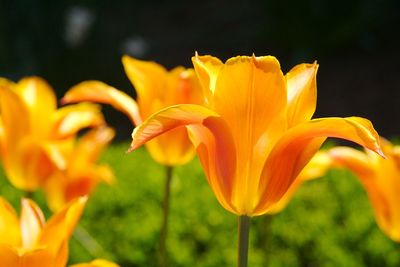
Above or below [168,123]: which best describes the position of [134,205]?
below

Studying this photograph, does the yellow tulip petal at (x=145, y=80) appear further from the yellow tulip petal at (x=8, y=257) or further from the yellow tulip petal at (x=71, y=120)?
the yellow tulip petal at (x=8, y=257)

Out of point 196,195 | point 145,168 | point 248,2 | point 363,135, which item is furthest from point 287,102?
point 248,2

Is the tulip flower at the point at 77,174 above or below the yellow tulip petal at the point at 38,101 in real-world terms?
below

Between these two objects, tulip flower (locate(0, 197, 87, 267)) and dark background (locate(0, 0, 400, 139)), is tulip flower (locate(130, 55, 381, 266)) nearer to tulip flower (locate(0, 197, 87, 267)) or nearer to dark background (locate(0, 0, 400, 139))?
tulip flower (locate(0, 197, 87, 267))

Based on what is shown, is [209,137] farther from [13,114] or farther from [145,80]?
[13,114]

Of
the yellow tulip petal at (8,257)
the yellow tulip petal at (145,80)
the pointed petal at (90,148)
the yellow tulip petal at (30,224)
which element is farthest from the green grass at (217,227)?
the yellow tulip petal at (8,257)

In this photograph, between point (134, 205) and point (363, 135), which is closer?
point (363, 135)

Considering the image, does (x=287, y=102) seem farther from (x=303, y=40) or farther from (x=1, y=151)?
(x=303, y=40)
